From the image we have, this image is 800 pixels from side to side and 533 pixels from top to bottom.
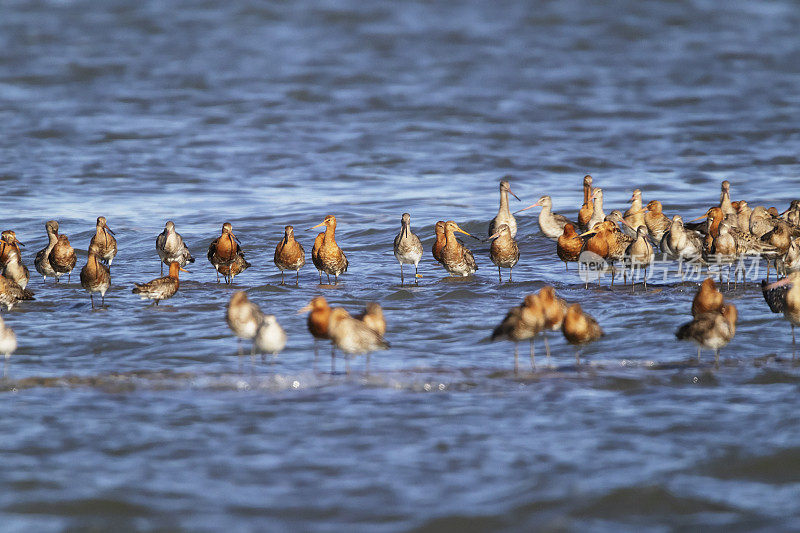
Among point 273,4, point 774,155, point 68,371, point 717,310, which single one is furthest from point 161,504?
point 273,4

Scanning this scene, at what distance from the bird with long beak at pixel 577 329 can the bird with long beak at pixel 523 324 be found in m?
0.21

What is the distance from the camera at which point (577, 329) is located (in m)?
8.81

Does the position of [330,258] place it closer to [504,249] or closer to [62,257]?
[504,249]

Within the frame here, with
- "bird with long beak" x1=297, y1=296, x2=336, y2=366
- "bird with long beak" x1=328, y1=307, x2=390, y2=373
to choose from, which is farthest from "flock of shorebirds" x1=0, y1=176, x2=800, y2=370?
"bird with long beak" x1=328, y1=307, x2=390, y2=373

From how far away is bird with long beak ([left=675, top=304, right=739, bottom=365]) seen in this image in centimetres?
852

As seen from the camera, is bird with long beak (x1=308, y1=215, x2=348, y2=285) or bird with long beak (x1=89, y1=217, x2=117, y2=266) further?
bird with long beak (x1=89, y1=217, x2=117, y2=266)

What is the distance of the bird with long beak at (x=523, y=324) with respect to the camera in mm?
8664

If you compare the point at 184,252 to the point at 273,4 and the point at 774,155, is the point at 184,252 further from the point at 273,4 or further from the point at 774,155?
the point at 273,4

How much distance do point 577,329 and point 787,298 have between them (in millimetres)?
1988

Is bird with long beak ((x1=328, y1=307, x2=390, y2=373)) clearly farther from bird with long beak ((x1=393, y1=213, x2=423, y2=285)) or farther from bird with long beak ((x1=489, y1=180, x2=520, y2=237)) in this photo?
bird with long beak ((x1=489, y1=180, x2=520, y2=237))

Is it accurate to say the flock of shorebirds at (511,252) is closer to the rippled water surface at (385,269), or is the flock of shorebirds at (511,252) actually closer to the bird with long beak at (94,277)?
the bird with long beak at (94,277)

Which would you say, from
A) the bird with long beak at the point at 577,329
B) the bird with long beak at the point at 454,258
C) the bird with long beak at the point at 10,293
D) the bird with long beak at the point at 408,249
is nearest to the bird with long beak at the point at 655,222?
the bird with long beak at the point at 454,258

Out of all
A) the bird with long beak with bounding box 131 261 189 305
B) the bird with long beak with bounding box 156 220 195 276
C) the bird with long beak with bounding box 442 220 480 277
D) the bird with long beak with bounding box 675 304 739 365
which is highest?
the bird with long beak with bounding box 156 220 195 276

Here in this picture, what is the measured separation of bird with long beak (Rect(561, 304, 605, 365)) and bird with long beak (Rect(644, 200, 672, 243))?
6.05 metres
